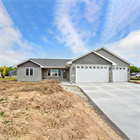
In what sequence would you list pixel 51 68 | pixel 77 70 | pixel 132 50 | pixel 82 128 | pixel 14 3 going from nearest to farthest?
1. pixel 82 128
2. pixel 14 3
3. pixel 77 70
4. pixel 51 68
5. pixel 132 50

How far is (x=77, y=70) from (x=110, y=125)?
28.7 ft

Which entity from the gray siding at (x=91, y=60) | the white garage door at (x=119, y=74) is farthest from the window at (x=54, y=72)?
the white garage door at (x=119, y=74)

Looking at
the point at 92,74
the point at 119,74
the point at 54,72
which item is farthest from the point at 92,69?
the point at 54,72

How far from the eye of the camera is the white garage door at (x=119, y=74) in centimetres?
1246

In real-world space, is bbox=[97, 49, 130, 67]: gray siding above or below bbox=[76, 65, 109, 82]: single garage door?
above

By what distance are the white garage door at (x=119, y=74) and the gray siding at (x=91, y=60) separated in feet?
7.01

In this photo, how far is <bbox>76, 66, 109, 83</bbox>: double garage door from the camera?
1131cm

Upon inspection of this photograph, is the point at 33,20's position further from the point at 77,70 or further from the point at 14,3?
the point at 77,70

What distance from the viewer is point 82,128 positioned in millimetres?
2508

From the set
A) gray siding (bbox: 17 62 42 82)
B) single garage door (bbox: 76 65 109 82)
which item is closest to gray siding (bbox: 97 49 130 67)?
single garage door (bbox: 76 65 109 82)

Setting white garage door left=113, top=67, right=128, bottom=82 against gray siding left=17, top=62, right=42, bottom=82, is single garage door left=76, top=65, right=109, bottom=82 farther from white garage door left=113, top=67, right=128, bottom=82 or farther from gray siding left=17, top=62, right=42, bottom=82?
gray siding left=17, top=62, right=42, bottom=82

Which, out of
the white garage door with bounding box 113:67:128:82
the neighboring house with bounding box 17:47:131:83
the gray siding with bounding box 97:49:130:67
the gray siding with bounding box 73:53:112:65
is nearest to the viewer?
the neighboring house with bounding box 17:47:131:83

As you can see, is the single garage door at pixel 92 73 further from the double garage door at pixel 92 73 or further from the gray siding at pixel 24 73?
the gray siding at pixel 24 73

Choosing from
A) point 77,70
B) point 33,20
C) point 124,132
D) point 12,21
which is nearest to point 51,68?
point 77,70
